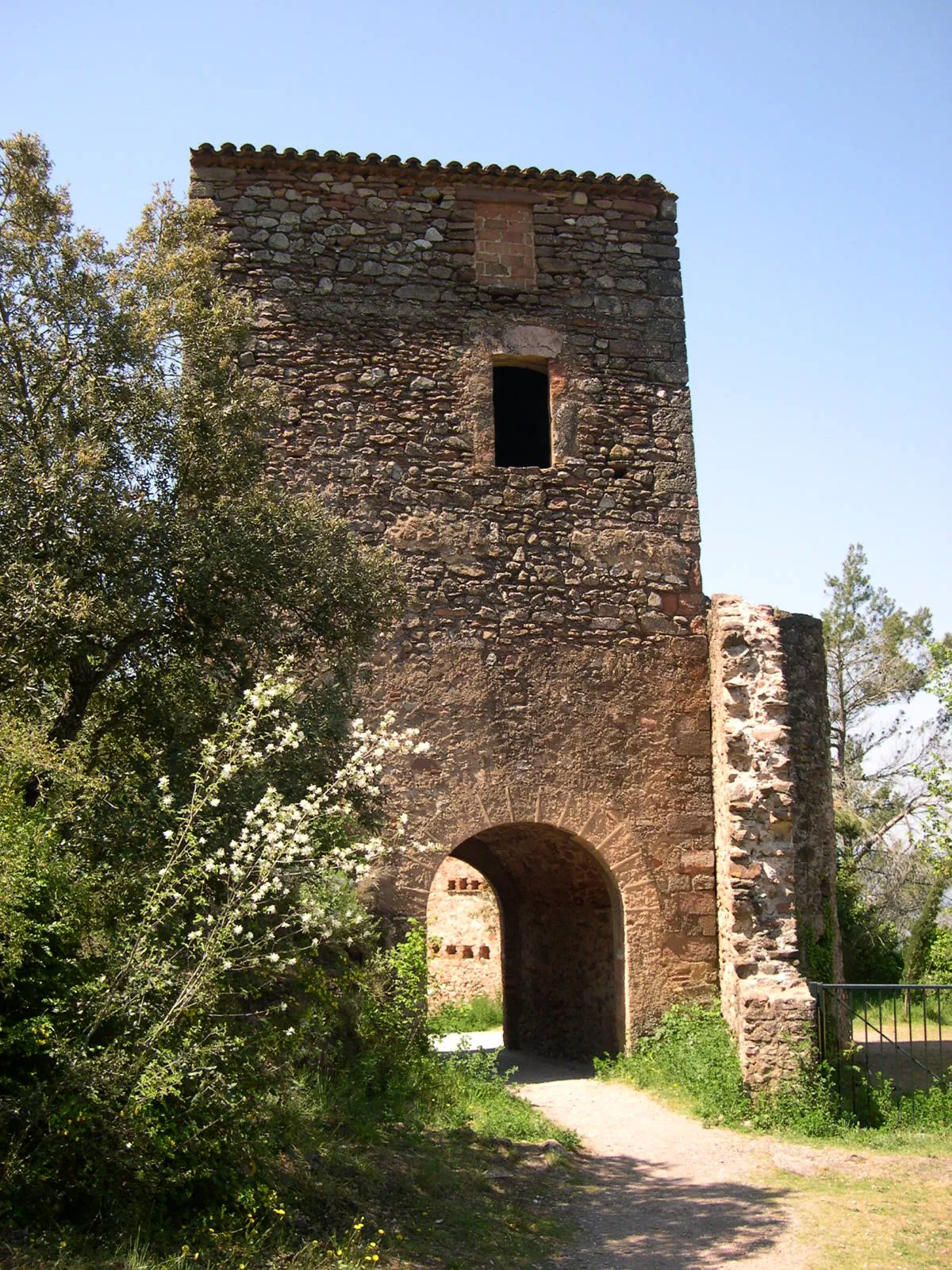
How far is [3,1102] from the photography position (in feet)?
16.8

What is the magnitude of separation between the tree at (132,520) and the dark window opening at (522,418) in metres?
5.63

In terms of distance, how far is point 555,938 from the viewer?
12.4 m

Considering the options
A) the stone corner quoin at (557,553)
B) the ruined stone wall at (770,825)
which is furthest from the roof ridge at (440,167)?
the ruined stone wall at (770,825)

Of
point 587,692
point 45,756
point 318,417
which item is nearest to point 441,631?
point 587,692

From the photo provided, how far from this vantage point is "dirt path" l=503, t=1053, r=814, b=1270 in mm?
6289

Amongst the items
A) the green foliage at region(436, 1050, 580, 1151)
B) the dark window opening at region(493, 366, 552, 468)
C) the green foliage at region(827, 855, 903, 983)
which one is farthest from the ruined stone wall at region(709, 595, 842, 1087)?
the green foliage at region(827, 855, 903, 983)

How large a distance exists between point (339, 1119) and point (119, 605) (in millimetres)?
3496

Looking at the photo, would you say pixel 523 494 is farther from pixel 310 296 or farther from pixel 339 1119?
pixel 339 1119

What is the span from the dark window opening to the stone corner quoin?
1.84 m

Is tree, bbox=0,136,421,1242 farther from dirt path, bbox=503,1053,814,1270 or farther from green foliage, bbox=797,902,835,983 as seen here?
green foliage, bbox=797,902,835,983

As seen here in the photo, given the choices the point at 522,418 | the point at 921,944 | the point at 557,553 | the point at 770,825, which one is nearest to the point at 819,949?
the point at 770,825

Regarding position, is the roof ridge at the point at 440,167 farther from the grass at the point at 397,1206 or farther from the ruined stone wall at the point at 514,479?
the grass at the point at 397,1206

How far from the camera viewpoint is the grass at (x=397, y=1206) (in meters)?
5.10

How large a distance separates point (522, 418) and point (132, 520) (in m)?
7.44
